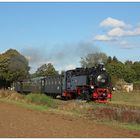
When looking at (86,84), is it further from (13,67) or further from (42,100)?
(13,67)

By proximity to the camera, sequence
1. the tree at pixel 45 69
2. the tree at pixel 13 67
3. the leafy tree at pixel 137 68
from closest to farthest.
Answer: the tree at pixel 13 67, the tree at pixel 45 69, the leafy tree at pixel 137 68

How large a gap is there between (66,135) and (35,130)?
67.5 inches

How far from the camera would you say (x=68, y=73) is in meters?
41.4

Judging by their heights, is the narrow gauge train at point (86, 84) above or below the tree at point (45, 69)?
below

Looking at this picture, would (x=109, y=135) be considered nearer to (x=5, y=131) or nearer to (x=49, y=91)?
(x=5, y=131)

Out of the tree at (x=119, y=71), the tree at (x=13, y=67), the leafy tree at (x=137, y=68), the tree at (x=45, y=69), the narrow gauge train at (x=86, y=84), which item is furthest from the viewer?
the leafy tree at (x=137, y=68)

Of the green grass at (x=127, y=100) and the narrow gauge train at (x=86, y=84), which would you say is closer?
the narrow gauge train at (x=86, y=84)

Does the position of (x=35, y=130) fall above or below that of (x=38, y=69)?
below

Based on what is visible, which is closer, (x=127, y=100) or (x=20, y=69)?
(x=127, y=100)

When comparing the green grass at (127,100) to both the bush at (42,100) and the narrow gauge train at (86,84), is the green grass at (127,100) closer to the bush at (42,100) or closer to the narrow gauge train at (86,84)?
the narrow gauge train at (86,84)

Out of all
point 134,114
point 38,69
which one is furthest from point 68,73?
point 38,69

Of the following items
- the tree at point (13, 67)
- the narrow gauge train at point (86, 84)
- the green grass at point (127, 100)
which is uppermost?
the tree at point (13, 67)

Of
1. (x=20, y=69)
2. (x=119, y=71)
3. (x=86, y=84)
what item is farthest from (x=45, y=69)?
(x=86, y=84)

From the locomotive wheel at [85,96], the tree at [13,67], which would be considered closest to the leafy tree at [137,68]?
the tree at [13,67]
